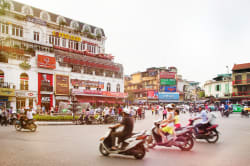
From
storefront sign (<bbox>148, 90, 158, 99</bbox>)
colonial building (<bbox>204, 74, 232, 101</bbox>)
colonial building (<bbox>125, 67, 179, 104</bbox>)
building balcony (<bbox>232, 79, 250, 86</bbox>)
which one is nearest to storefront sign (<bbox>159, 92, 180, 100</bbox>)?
colonial building (<bbox>125, 67, 179, 104</bbox>)

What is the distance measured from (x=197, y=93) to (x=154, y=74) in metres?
33.6

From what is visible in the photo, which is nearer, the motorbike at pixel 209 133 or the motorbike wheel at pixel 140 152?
the motorbike wheel at pixel 140 152

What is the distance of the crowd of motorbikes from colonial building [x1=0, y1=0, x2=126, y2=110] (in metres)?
27.7

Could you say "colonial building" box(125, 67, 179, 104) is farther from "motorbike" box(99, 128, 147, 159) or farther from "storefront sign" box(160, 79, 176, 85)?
"motorbike" box(99, 128, 147, 159)

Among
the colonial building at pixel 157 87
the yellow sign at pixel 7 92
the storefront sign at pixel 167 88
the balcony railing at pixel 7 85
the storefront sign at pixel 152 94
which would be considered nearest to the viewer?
the yellow sign at pixel 7 92

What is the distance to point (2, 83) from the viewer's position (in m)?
33.7

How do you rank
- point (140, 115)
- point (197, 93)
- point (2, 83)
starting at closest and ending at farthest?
1. point (140, 115)
2. point (2, 83)
3. point (197, 93)

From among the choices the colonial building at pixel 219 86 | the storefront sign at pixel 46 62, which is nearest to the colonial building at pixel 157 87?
the colonial building at pixel 219 86

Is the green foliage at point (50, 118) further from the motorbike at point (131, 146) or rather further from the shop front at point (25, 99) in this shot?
the motorbike at point (131, 146)

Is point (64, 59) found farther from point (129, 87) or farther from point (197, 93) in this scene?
point (197, 93)

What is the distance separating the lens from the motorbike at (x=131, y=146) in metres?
7.23

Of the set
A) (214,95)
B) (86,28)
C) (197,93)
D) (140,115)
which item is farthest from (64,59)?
(197,93)

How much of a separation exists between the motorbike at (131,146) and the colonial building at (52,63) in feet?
92.2

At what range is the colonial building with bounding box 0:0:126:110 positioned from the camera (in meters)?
35.9
